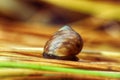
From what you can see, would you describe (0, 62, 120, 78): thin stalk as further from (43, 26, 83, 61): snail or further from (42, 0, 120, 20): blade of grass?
(42, 0, 120, 20): blade of grass

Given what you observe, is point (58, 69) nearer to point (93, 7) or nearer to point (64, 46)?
point (64, 46)

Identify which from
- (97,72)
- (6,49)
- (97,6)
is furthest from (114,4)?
(97,72)

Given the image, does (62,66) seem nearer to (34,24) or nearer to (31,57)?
(31,57)

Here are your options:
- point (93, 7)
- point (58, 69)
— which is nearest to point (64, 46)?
point (58, 69)

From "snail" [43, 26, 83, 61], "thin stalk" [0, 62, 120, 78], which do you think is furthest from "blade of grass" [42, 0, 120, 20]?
Answer: "thin stalk" [0, 62, 120, 78]

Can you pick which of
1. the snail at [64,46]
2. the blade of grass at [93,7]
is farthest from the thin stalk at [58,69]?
the blade of grass at [93,7]

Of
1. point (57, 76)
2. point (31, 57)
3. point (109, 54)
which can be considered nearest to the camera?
point (57, 76)

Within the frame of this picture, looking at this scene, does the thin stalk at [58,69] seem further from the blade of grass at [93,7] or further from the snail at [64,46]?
the blade of grass at [93,7]

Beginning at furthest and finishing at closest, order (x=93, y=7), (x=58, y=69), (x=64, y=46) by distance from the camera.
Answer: (x=93, y=7)
(x=64, y=46)
(x=58, y=69)

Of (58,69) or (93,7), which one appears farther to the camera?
(93,7)
